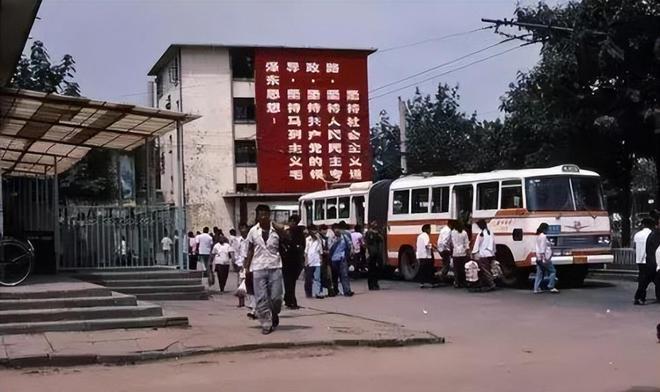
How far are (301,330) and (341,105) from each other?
35621 millimetres

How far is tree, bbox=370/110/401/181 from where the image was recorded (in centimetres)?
4700

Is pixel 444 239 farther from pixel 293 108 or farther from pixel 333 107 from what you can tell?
pixel 333 107

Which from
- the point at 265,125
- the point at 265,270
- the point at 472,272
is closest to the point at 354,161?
the point at 265,125

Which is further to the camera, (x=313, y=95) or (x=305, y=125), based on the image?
(x=313, y=95)

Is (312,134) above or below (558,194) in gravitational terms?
above

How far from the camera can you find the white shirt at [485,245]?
1877 centimetres

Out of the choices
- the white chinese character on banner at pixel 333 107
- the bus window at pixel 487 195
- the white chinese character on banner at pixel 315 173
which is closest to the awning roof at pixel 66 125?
the bus window at pixel 487 195

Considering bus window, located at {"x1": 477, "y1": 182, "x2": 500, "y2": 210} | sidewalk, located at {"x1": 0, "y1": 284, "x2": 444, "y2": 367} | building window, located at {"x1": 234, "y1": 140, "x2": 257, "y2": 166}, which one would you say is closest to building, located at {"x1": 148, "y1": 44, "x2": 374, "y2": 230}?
building window, located at {"x1": 234, "y1": 140, "x2": 257, "y2": 166}

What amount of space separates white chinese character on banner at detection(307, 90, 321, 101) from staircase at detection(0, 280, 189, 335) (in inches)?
1343

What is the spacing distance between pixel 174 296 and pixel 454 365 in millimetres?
8484

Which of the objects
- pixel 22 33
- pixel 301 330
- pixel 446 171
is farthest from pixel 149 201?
pixel 446 171

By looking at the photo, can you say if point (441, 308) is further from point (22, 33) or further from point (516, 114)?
point (516, 114)

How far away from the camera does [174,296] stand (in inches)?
656

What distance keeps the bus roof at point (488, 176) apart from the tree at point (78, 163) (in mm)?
8855
